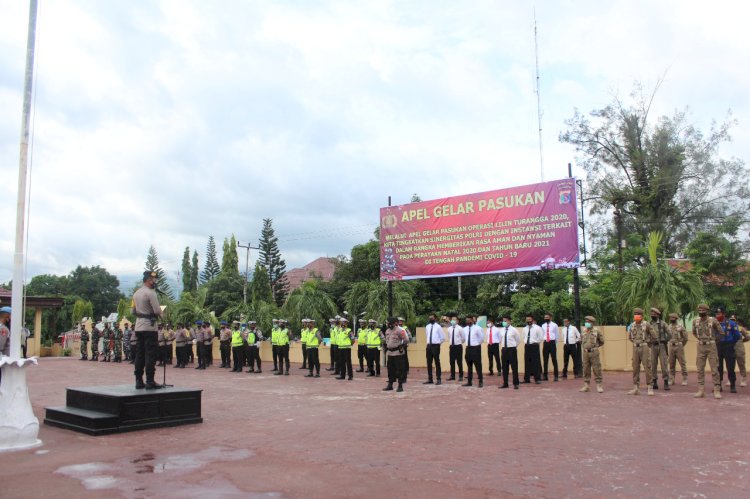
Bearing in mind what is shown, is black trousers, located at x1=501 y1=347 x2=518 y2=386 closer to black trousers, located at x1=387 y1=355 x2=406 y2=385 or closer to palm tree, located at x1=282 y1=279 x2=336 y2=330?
black trousers, located at x1=387 y1=355 x2=406 y2=385

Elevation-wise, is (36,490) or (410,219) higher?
(410,219)

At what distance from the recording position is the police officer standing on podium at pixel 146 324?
27.2 feet

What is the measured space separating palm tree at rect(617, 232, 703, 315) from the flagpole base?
14.5m

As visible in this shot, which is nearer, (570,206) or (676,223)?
(570,206)

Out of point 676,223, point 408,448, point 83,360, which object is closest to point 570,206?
point 408,448

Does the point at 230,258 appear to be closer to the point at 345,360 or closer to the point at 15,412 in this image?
the point at 345,360

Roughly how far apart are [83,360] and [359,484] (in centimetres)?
2693

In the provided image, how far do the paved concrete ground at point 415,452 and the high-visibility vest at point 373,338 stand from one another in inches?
243

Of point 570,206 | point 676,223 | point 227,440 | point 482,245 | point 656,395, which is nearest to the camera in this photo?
point 227,440

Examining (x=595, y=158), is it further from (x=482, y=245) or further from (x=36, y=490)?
(x=36, y=490)

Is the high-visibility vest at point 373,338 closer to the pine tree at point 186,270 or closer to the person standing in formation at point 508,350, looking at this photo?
the person standing in formation at point 508,350

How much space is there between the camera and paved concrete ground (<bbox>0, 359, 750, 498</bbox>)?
5141 millimetres

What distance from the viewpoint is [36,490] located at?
5.06m

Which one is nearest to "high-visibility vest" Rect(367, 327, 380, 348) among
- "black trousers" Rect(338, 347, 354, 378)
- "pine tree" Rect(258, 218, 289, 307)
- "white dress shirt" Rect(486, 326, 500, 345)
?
"black trousers" Rect(338, 347, 354, 378)
